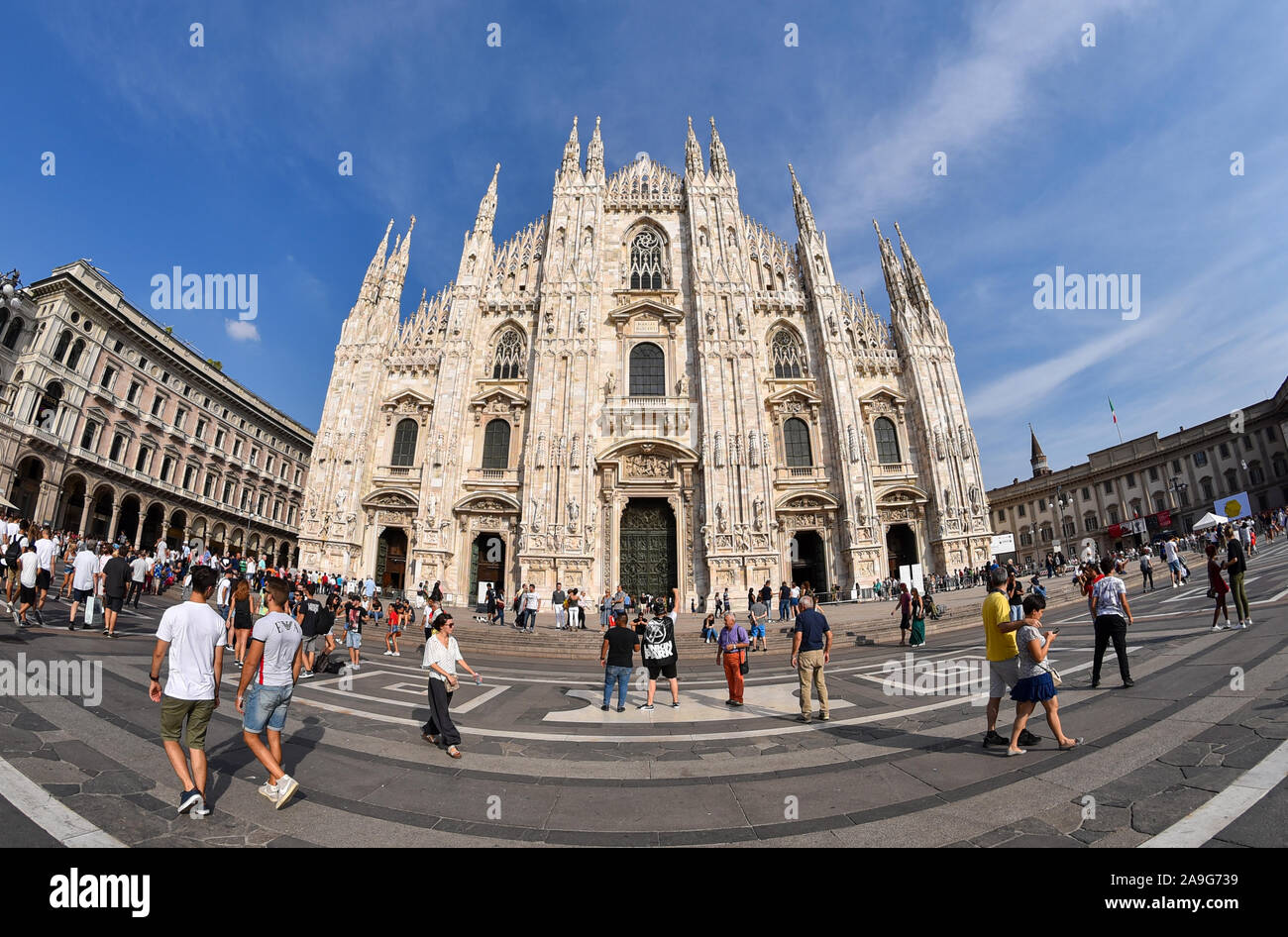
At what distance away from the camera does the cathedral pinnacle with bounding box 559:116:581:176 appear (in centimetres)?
2938

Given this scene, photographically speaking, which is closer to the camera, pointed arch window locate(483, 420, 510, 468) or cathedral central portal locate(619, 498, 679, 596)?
cathedral central portal locate(619, 498, 679, 596)

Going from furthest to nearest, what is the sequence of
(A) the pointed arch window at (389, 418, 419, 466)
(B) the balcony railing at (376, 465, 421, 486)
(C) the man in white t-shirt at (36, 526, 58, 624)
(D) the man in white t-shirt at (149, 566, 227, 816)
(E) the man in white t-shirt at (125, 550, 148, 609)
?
(A) the pointed arch window at (389, 418, 419, 466) < (B) the balcony railing at (376, 465, 421, 486) < (E) the man in white t-shirt at (125, 550, 148, 609) < (C) the man in white t-shirt at (36, 526, 58, 624) < (D) the man in white t-shirt at (149, 566, 227, 816)

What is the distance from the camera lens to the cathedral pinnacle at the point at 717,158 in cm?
2953

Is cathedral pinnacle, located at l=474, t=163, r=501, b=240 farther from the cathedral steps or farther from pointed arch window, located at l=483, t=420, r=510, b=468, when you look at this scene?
the cathedral steps

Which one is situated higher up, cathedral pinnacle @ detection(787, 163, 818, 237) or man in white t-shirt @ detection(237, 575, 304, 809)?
cathedral pinnacle @ detection(787, 163, 818, 237)

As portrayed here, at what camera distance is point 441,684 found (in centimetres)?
514

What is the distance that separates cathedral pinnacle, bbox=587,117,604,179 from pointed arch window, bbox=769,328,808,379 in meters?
13.8

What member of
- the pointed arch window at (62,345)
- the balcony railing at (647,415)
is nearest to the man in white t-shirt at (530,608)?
the balcony railing at (647,415)

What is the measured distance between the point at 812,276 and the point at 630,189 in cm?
1190

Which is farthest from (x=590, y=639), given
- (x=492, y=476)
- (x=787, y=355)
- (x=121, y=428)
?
(x=121, y=428)

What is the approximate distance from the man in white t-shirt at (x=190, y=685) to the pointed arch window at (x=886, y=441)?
26.4 m

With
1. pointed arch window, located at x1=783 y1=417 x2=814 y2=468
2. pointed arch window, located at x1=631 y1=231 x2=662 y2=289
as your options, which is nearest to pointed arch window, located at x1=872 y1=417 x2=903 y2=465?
pointed arch window, located at x1=783 y1=417 x2=814 y2=468

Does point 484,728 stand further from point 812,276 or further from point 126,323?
point 126,323

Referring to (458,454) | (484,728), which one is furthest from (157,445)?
(484,728)
